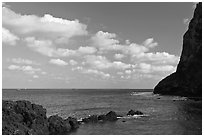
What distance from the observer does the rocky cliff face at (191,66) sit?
109300 millimetres

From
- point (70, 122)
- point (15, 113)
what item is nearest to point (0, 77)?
point (15, 113)

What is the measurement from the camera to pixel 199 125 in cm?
4175

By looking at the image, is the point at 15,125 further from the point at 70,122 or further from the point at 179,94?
the point at 179,94

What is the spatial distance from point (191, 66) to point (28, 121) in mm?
Answer: 93788

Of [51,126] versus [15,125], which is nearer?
[15,125]

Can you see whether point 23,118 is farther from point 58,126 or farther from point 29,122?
point 58,126

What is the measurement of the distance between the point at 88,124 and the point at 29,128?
13.1m

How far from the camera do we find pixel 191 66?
11444cm

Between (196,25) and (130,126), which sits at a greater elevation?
(196,25)

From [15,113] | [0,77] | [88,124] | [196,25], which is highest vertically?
[196,25]

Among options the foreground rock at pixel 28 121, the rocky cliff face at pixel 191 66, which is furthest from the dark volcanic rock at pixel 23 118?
the rocky cliff face at pixel 191 66

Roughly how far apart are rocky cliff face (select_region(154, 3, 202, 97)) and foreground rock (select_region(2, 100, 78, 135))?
3246 inches

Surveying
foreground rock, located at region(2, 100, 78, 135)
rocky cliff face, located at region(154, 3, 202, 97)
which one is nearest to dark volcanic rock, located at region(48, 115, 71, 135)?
foreground rock, located at region(2, 100, 78, 135)

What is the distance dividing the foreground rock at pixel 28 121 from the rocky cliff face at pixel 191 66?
82449 millimetres
